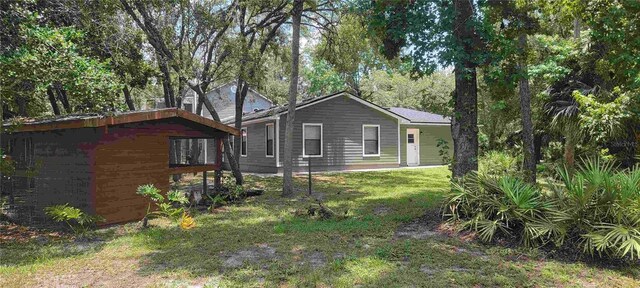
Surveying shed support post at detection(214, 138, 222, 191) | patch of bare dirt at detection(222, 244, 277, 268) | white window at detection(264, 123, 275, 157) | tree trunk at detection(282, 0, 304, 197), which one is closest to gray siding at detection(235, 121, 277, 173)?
white window at detection(264, 123, 275, 157)

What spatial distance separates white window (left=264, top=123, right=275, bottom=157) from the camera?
18234 mm

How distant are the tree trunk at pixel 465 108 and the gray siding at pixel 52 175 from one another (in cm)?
658

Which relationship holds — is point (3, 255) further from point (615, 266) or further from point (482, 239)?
point (615, 266)

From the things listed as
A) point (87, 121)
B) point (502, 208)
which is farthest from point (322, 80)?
point (502, 208)

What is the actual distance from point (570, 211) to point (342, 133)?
45.6 feet

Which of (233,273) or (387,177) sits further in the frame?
(387,177)

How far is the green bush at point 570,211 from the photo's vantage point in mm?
4656

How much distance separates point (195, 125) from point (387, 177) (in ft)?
29.4

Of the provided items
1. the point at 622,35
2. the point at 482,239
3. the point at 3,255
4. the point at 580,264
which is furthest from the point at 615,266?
the point at 3,255

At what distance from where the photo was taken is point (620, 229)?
Result: 181 inches

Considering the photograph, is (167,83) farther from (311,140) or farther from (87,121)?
(87,121)

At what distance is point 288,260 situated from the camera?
498 centimetres

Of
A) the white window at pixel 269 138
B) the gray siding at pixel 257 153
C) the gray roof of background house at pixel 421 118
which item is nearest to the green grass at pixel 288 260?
the white window at pixel 269 138

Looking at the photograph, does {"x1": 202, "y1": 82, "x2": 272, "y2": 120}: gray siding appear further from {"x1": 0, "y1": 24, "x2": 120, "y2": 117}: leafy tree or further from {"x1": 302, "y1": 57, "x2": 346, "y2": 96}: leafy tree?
{"x1": 0, "y1": 24, "x2": 120, "y2": 117}: leafy tree
